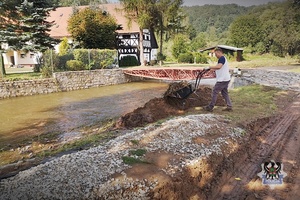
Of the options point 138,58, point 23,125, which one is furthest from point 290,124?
point 138,58

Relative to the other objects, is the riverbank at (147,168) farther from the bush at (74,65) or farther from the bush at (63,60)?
the bush at (74,65)

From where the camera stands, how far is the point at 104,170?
12.0ft

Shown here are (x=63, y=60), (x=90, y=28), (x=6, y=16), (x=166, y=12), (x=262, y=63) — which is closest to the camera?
(x=6, y=16)

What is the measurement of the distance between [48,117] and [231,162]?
8837 millimetres

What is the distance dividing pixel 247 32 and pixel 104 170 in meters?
63.0

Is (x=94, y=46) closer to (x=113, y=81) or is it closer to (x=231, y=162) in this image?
(x=113, y=81)

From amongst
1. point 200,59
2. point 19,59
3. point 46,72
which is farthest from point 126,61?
point 19,59

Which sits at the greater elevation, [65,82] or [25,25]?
[25,25]

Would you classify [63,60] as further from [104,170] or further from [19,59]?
[104,170]

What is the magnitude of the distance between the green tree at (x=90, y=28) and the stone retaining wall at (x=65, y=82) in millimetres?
5411

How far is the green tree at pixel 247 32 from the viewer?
59438mm

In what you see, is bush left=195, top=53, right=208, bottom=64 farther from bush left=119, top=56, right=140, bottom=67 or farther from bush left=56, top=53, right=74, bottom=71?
bush left=56, top=53, right=74, bottom=71

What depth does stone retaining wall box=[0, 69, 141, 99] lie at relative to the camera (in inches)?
660

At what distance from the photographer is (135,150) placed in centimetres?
434
